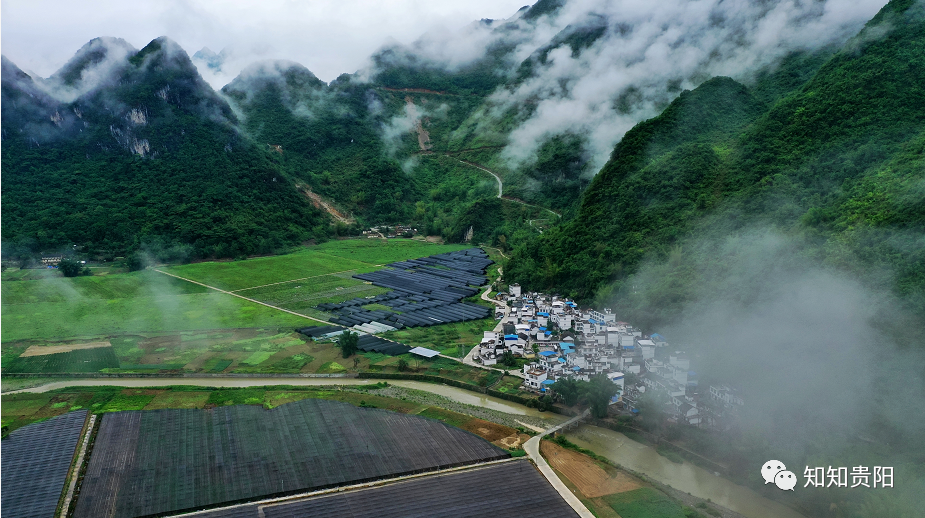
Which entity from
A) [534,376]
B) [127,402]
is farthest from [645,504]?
[127,402]

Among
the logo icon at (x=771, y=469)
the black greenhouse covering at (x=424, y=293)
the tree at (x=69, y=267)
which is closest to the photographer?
the logo icon at (x=771, y=469)

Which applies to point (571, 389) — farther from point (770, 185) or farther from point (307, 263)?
point (307, 263)

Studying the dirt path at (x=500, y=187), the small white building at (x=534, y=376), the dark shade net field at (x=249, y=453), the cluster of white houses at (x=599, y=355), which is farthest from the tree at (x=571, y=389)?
the dirt path at (x=500, y=187)

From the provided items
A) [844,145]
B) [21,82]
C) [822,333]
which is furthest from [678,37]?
[21,82]

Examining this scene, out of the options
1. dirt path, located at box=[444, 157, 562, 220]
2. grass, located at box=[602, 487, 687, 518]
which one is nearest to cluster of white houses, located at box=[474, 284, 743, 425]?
grass, located at box=[602, 487, 687, 518]

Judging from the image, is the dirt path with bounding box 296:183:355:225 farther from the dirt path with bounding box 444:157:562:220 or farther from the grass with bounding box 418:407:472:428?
the grass with bounding box 418:407:472:428

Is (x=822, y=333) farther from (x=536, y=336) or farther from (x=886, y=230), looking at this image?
(x=536, y=336)

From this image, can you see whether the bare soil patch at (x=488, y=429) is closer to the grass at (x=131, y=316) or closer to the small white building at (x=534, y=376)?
the small white building at (x=534, y=376)
